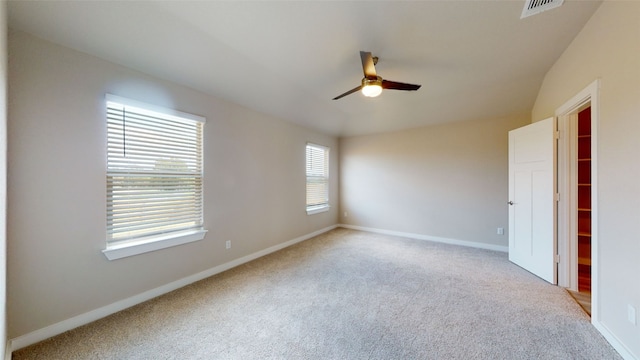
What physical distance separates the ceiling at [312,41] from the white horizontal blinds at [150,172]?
537 millimetres

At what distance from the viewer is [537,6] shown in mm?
1892

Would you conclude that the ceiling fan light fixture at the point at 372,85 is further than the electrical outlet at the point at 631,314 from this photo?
Yes

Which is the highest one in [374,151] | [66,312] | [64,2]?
[64,2]

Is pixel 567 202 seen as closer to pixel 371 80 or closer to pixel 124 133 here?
pixel 371 80

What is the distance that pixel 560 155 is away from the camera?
2.73 m

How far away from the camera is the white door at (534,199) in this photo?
2.78 meters

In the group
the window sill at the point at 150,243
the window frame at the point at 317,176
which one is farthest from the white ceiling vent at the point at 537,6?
the window sill at the point at 150,243

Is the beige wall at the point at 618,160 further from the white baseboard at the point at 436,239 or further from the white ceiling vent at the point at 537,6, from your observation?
the white baseboard at the point at 436,239

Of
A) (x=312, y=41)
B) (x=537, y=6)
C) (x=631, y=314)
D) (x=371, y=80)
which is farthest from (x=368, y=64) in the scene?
(x=631, y=314)

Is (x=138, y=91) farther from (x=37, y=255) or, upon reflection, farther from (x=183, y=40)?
(x=37, y=255)

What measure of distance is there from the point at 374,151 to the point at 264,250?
332cm

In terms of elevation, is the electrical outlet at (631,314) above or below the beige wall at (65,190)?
below

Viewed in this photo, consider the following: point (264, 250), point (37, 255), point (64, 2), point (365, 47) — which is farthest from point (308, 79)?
point (37, 255)

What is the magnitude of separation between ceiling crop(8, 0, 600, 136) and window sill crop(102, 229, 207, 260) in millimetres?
1805
